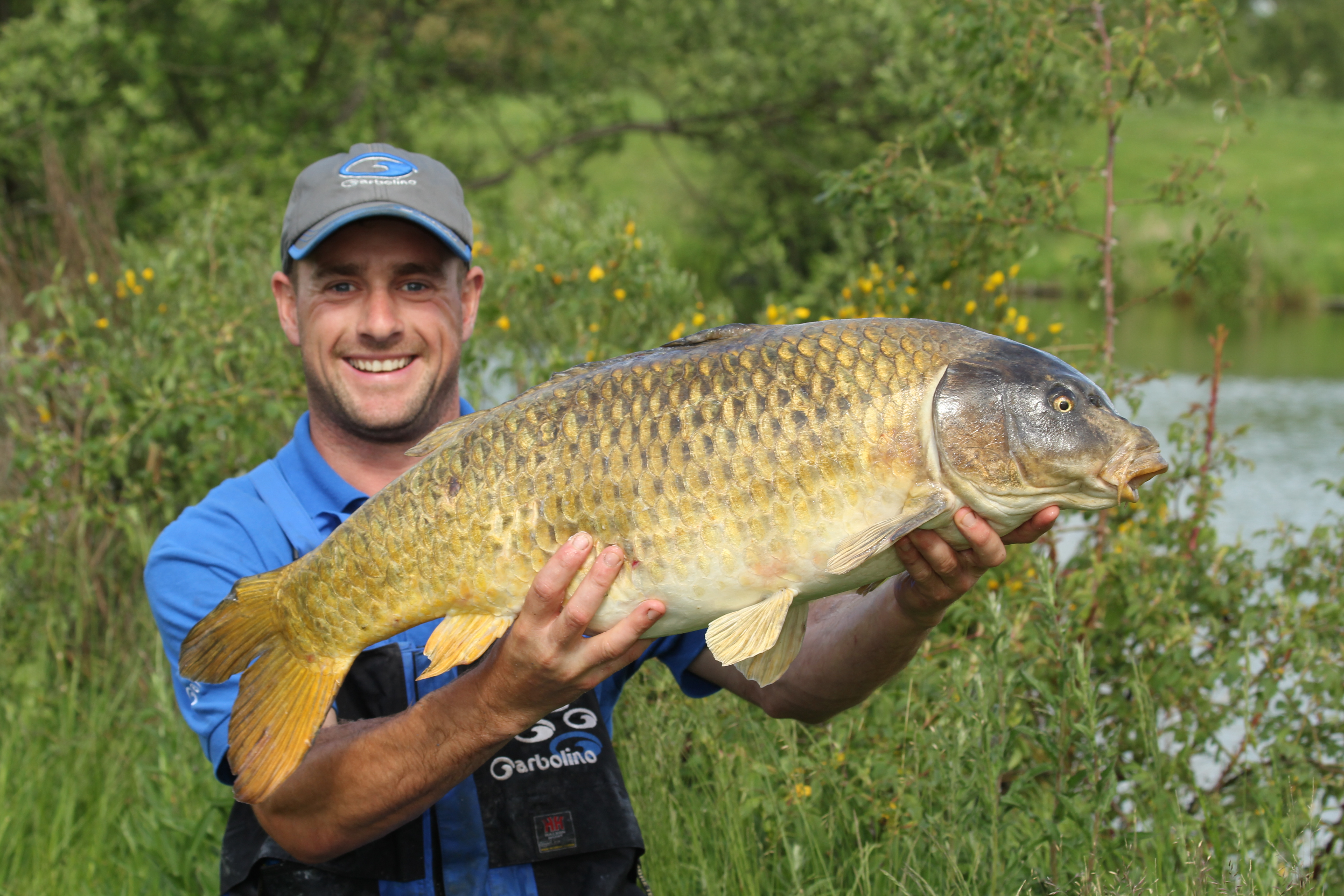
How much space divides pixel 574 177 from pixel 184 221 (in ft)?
11.1

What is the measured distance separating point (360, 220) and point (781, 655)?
102 cm

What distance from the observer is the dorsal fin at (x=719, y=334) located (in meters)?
1.53

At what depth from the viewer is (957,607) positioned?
2566 millimetres

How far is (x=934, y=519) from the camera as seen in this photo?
1.45 metres

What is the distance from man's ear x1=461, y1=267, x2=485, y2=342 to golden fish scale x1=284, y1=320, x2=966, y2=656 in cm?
70

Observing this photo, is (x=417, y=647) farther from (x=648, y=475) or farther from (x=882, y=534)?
(x=882, y=534)

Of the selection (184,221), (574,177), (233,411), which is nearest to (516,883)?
(233,411)

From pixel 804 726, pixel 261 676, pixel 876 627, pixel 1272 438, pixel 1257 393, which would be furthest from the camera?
pixel 1257 393

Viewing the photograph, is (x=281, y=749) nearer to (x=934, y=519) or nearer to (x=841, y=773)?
(x=934, y=519)

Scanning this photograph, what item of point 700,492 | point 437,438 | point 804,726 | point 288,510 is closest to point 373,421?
point 288,510

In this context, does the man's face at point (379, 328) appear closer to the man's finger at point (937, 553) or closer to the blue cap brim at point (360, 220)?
the blue cap brim at point (360, 220)

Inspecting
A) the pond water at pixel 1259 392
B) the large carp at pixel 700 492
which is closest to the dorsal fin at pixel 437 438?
the large carp at pixel 700 492

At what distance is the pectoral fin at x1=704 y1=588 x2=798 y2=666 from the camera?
56.9 inches

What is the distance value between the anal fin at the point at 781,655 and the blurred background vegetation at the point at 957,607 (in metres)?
0.24
